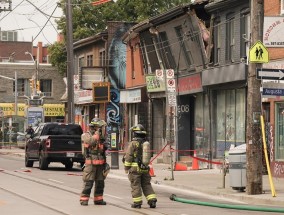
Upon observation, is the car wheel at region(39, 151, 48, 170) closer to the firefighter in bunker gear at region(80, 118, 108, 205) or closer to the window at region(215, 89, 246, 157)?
the window at region(215, 89, 246, 157)

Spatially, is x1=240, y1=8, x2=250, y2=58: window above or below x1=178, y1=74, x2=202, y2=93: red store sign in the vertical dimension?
above

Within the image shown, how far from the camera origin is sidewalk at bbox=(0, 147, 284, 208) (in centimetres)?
1812

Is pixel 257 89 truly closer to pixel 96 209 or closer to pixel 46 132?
pixel 96 209

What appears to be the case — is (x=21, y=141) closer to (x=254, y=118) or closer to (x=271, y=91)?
(x=254, y=118)

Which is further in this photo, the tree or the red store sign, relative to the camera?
the tree

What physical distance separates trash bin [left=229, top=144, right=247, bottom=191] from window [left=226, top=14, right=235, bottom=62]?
9.41 metres

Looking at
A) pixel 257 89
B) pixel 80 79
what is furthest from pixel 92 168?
pixel 80 79

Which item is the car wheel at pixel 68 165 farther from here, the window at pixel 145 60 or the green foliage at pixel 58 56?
the green foliage at pixel 58 56

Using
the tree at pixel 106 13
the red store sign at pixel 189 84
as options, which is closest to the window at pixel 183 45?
the red store sign at pixel 189 84

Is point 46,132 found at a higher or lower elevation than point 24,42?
lower

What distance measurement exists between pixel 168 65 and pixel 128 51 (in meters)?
7.72

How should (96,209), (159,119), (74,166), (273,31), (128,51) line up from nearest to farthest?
(96,209) → (273,31) → (74,166) → (159,119) → (128,51)

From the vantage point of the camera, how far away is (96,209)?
50.5 ft

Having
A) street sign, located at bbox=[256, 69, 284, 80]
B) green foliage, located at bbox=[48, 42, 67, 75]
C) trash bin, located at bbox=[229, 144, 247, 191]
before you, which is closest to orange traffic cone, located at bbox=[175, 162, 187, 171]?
trash bin, located at bbox=[229, 144, 247, 191]
